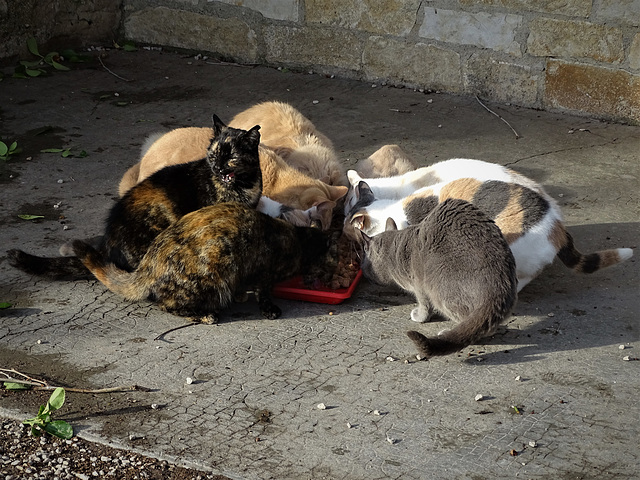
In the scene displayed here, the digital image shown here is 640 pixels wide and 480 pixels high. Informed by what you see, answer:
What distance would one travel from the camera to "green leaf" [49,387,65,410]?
3514mm

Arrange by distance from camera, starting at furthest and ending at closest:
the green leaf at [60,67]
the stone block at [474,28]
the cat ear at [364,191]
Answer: the green leaf at [60,67], the stone block at [474,28], the cat ear at [364,191]

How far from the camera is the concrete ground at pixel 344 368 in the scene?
334 centimetres

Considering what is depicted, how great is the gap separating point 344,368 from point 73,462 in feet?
4.56

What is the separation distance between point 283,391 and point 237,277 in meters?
0.86

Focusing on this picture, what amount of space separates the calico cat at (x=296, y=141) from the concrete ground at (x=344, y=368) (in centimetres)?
55

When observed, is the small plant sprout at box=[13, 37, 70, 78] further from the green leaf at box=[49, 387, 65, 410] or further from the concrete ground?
the green leaf at box=[49, 387, 65, 410]

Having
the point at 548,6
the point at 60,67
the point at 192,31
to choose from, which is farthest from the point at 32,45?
the point at 548,6

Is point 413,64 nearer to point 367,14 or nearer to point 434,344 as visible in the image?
point 367,14

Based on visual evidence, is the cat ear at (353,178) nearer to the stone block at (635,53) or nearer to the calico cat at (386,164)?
the calico cat at (386,164)

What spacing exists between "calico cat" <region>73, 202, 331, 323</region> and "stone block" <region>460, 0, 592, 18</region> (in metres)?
4.02

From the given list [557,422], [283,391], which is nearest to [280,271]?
[283,391]

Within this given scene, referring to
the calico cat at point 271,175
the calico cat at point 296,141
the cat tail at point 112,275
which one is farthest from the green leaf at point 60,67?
the cat tail at point 112,275

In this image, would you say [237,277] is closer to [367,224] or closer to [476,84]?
[367,224]

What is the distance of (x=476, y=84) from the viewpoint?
7867mm
